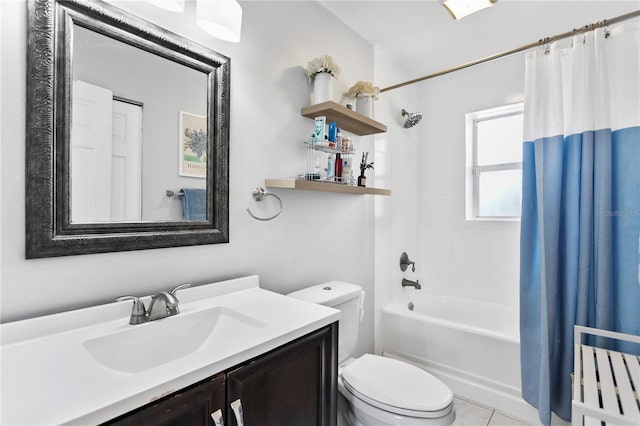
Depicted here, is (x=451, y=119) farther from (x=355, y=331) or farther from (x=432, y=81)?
(x=355, y=331)

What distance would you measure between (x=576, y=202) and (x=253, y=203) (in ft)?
5.21

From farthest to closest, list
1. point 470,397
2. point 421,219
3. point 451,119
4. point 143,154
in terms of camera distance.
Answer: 1. point 421,219
2. point 451,119
3. point 470,397
4. point 143,154

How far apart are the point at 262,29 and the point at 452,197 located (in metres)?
2.04

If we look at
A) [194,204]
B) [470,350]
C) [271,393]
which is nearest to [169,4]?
[194,204]

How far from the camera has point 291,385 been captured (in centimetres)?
94

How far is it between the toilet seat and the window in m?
1.65

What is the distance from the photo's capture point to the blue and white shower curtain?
145cm

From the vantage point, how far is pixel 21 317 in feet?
2.81

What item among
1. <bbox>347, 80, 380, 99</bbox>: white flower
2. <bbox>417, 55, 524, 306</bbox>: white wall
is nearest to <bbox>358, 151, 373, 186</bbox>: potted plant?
<bbox>347, 80, 380, 99</bbox>: white flower

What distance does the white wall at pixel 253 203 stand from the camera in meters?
0.85

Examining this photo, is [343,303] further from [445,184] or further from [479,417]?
[445,184]

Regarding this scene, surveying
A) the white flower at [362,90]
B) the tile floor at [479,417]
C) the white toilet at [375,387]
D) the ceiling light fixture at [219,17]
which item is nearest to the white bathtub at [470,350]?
the tile floor at [479,417]

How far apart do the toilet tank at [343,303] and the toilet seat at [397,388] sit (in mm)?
102

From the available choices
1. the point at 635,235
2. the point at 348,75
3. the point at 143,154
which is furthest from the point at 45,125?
the point at 635,235
